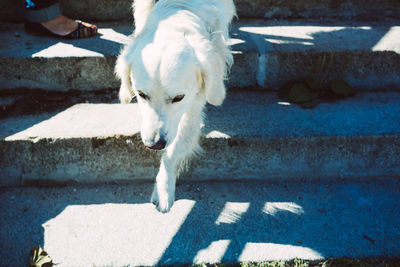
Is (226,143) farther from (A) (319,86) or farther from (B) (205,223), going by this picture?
(A) (319,86)

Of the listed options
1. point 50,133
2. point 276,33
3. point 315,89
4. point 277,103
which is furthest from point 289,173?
point 50,133

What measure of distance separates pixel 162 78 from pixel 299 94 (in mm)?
1389

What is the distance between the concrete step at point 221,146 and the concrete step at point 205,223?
9 cm

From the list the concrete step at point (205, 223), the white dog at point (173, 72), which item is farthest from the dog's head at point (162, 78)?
the concrete step at point (205, 223)

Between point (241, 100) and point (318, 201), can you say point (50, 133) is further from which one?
point (318, 201)

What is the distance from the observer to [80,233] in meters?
2.07

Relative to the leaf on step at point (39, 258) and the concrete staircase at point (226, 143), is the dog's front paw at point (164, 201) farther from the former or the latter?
the leaf on step at point (39, 258)

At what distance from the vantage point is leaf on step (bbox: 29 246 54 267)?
1.87 metres

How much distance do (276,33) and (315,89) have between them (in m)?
0.68

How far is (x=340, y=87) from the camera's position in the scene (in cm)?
271

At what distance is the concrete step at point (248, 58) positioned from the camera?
2.60 m

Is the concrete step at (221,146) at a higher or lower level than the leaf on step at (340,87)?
lower

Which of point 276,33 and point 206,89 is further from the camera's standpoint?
point 276,33

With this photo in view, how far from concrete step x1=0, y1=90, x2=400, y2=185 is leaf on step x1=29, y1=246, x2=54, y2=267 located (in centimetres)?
56
